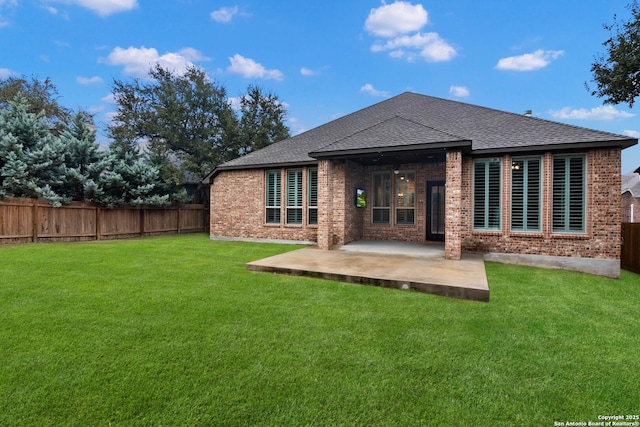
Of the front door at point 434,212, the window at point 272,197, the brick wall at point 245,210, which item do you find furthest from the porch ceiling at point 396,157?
the window at point 272,197

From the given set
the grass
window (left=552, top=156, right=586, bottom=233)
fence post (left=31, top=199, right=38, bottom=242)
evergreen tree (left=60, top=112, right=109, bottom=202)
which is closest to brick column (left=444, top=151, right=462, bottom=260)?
the grass

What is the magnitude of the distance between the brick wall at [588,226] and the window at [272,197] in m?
6.55

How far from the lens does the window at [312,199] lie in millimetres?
10656

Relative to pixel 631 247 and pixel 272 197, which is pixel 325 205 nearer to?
pixel 272 197

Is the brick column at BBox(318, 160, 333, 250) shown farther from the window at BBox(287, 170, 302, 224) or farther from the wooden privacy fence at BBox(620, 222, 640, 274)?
the wooden privacy fence at BBox(620, 222, 640, 274)

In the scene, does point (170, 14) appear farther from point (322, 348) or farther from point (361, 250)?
point (322, 348)

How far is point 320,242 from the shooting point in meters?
9.11

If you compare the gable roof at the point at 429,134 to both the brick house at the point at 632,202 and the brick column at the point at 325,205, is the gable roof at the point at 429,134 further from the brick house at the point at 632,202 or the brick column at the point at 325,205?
the brick house at the point at 632,202

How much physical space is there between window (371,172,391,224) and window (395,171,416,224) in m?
0.35

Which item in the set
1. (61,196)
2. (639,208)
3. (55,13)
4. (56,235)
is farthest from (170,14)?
(639,208)

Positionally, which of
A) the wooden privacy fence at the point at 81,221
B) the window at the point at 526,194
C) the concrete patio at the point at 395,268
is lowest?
the concrete patio at the point at 395,268

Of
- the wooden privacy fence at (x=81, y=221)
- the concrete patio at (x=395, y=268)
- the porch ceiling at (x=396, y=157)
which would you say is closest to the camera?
the concrete patio at (x=395, y=268)

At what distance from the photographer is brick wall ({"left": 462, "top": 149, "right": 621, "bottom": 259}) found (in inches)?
276

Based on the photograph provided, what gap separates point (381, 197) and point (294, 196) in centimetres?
317
